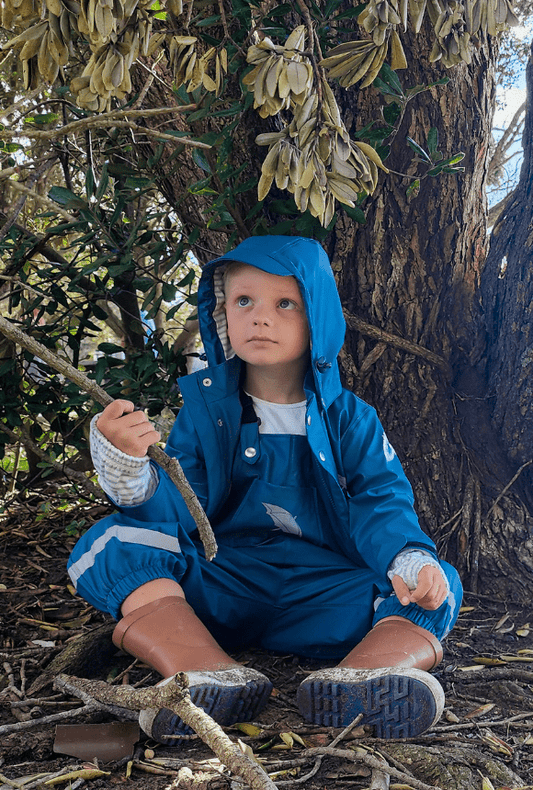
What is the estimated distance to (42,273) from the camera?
3.01 m

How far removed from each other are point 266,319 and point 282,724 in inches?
42.1

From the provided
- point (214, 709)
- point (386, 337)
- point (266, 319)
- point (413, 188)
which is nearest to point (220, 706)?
point (214, 709)

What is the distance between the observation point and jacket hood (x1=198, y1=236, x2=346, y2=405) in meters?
2.11

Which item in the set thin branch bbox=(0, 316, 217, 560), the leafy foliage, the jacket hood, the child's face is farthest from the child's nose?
thin branch bbox=(0, 316, 217, 560)

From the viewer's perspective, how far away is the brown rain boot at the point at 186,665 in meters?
1.55

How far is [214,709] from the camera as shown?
1583mm

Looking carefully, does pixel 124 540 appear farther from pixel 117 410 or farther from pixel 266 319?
pixel 266 319

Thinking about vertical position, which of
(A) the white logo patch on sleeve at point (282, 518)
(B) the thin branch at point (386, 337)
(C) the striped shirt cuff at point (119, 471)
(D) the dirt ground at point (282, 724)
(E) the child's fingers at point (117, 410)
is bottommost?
(D) the dirt ground at point (282, 724)

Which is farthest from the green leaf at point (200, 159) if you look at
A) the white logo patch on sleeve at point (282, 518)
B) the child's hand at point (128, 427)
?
the white logo patch on sleeve at point (282, 518)

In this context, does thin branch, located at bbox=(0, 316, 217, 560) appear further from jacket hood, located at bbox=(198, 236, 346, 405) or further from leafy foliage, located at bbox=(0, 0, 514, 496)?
jacket hood, located at bbox=(198, 236, 346, 405)

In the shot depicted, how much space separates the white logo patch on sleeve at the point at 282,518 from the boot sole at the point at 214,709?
59cm

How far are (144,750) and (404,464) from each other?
5.10 ft

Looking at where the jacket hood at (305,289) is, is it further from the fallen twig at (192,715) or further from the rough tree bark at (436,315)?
the fallen twig at (192,715)

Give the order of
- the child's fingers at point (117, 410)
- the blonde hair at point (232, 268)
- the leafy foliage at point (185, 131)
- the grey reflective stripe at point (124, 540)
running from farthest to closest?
1. the blonde hair at point (232, 268)
2. the grey reflective stripe at point (124, 540)
3. the child's fingers at point (117, 410)
4. the leafy foliage at point (185, 131)
